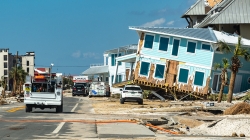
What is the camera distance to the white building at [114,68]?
69.0m

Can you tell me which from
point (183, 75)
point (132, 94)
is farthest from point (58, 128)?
point (183, 75)

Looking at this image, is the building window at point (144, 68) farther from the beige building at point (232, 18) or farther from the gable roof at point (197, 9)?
the gable roof at point (197, 9)

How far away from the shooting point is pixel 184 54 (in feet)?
161

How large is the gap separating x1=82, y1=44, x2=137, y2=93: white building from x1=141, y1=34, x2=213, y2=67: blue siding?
39.2 ft

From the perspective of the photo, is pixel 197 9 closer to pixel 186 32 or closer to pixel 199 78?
pixel 186 32

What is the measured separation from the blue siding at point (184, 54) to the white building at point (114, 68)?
11940 millimetres

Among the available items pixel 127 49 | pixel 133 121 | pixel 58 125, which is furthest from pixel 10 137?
pixel 127 49

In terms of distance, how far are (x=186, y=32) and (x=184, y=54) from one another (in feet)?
8.22

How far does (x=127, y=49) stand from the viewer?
7144 cm

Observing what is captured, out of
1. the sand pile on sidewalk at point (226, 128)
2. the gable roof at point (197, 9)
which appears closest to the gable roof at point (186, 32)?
the gable roof at point (197, 9)

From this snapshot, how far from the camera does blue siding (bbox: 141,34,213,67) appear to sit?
1902 inches

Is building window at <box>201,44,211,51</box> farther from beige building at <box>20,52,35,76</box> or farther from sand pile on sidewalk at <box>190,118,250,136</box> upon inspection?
beige building at <box>20,52,35,76</box>

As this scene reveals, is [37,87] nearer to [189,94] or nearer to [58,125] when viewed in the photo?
[58,125]

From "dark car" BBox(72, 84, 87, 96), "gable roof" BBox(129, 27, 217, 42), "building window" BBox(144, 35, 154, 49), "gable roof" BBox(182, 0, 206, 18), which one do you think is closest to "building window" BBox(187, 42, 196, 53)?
"gable roof" BBox(129, 27, 217, 42)
